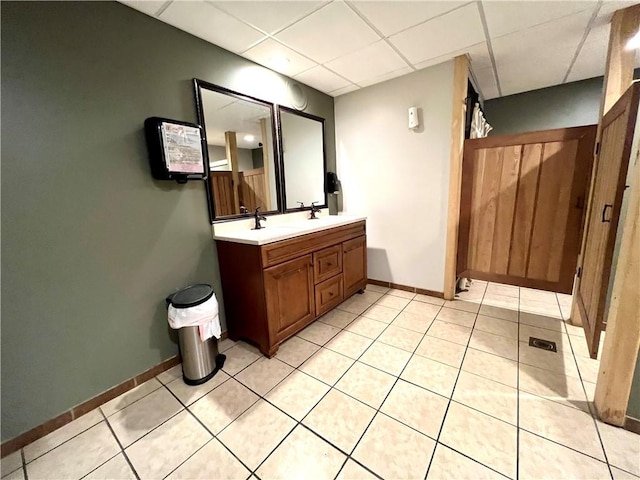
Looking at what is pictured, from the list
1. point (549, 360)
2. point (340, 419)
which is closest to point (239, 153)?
point (340, 419)

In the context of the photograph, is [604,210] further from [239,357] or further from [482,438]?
[239,357]

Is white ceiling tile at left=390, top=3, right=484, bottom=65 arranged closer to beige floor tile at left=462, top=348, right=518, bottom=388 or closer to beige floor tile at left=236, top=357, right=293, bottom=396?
beige floor tile at left=462, top=348, right=518, bottom=388

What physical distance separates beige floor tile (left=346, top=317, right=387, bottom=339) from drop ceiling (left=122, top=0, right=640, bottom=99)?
7.95 feet

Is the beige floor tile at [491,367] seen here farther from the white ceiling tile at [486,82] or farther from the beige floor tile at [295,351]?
the white ceiling tile at [486,82]

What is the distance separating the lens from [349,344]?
7.07 feet

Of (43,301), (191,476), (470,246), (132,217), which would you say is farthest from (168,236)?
(470,246)

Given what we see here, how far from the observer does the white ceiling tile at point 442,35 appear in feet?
5.97

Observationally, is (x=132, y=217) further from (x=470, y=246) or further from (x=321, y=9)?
(x=470, y=246)

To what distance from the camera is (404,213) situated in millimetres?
3016

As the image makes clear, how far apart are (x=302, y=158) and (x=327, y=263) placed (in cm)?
128

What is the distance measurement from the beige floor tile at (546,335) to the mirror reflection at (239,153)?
252 centimetres

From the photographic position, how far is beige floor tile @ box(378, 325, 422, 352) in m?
2.10

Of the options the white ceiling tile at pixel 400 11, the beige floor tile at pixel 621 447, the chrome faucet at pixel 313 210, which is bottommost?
the beige floor tile at pixel 621 447

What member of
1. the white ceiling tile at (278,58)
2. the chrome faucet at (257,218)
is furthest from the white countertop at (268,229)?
the white ceiling tile at (278,58)
